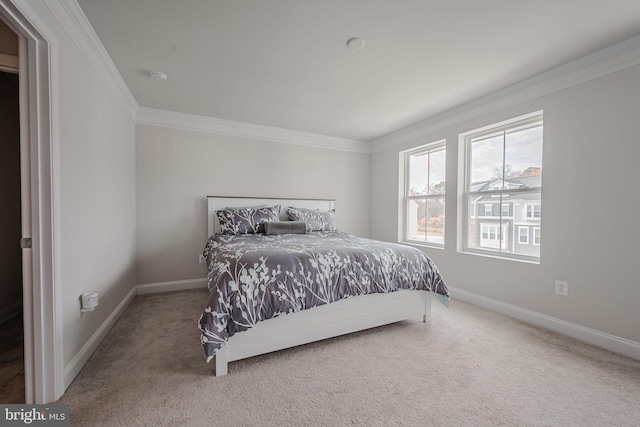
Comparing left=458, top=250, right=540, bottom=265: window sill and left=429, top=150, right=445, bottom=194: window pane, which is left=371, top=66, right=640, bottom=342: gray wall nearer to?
left=458, top=250, right=540, bottom=265: window sill

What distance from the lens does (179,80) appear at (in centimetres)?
256

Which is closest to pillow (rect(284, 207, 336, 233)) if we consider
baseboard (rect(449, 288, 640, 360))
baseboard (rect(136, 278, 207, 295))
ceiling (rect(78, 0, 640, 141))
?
ceiling (rect(78, 0, 640, 141))

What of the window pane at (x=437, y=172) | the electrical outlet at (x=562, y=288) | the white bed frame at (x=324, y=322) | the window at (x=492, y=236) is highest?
the window pane at (x=437, y=172)

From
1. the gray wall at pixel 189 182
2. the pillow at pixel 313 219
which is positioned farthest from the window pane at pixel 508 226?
the gray wall at pixel 189 182

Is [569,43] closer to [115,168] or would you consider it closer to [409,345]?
[409,345]

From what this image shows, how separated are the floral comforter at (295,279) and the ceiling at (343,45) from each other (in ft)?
5.21

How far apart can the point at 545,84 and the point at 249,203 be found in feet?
11.6

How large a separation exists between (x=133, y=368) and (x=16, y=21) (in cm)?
202

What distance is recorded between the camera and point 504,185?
2.84 m

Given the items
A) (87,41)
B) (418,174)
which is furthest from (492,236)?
(87,41)

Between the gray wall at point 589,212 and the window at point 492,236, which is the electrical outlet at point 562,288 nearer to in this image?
the gray wall at point 589,212

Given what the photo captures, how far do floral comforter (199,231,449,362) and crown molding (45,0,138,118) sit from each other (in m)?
1.74

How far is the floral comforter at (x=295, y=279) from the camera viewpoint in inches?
64.7

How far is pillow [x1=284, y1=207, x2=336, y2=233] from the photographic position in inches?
140
